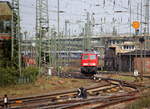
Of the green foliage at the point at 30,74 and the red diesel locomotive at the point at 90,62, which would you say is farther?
the red diesel locomotive at the point at 90,62

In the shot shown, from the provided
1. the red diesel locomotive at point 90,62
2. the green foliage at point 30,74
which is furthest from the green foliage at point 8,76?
the red diesel locomotive at point 90,62

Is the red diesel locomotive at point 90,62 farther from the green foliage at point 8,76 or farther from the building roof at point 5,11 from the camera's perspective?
the green foliage at point 8,76

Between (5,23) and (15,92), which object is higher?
(5,23)

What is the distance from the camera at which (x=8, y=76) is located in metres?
21.6

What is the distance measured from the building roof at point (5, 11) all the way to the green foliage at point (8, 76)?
8.74 metres

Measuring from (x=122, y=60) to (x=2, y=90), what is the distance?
33239 millimetres

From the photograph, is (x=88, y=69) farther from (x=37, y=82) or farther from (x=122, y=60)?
(x=122, y=60)

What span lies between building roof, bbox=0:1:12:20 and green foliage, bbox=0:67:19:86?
8744mm

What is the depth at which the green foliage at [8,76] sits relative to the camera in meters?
21.2

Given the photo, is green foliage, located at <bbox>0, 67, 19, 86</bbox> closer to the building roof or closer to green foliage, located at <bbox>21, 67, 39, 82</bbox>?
green foliage, located at <bbox>21, 67, 39, 82</bbox>

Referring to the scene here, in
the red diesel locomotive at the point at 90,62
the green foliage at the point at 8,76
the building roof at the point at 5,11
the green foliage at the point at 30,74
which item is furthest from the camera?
the red diesel locomotive at the point at 90,62

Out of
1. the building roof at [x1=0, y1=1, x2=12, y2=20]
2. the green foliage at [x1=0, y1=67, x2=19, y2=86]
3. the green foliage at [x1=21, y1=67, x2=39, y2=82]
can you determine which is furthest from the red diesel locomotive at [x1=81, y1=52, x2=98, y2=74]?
the green foliage at [x1=0, y1=67, x2=19, y2=86]

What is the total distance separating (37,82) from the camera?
24766 millimetres

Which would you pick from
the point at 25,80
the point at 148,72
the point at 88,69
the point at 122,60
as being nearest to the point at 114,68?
the point at 122,60
